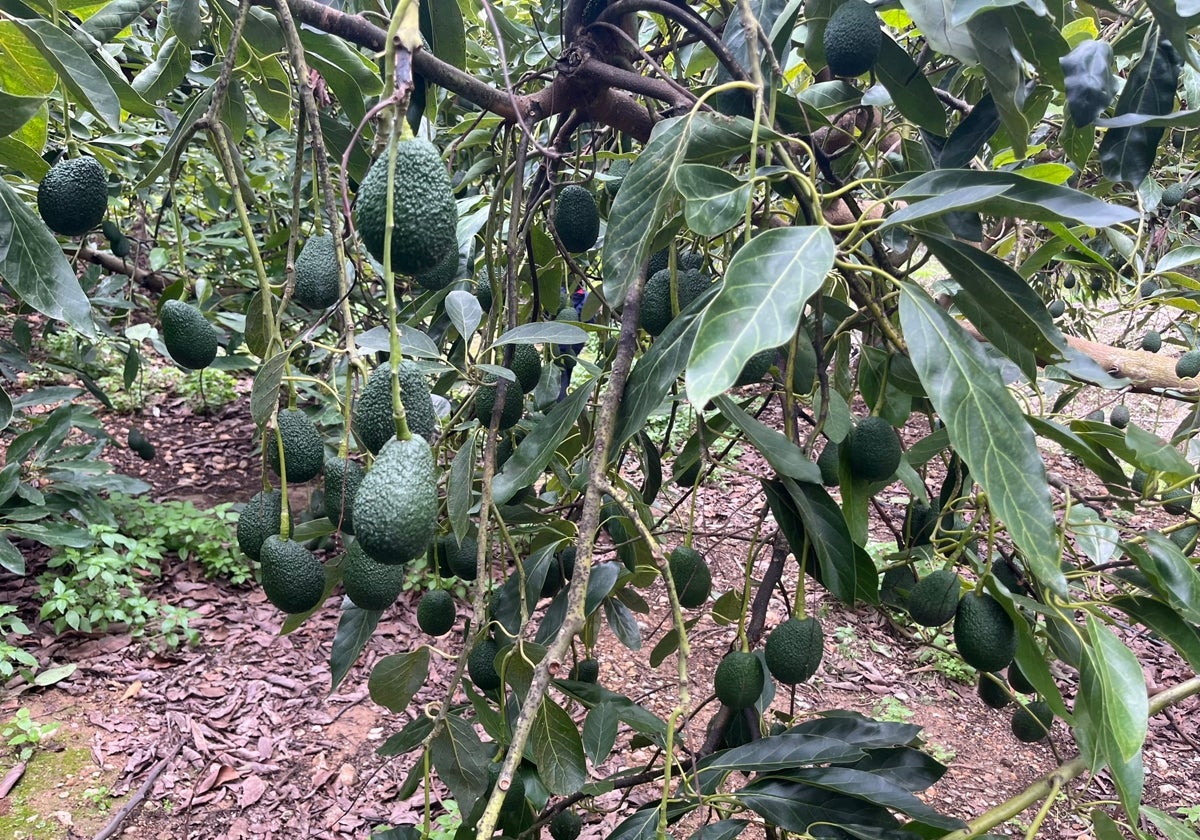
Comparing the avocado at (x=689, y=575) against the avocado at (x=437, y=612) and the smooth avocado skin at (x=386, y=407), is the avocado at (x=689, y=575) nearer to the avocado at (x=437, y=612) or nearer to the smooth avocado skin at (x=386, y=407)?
the avocado at (x=437, y=612)

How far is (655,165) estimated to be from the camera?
91 centimetres

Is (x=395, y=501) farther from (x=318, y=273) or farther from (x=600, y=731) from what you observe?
(x=600, y=731)

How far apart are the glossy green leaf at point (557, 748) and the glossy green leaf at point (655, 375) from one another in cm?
38

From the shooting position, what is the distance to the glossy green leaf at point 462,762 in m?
1.10

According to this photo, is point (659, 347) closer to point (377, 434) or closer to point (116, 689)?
point (377, 434)

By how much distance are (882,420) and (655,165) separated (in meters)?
0.51

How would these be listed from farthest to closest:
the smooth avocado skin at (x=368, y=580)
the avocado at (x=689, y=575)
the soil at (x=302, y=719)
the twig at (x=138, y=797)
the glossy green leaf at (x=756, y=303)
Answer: the soil at (x=302, y=719), the twig at (x=138, y=797), the avocado at (x=689, y=575), the smooth avocado skin at (x=368, y=580), the glossy green leaf at (x=756, y=303)

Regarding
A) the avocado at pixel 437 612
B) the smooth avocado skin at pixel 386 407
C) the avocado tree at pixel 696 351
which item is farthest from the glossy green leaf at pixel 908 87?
the avocado at pixel 437 612

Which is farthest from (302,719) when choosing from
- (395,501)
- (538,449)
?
(395,501)

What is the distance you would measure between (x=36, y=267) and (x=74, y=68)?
0.27m

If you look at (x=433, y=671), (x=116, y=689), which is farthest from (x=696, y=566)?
(x=116, y=689)

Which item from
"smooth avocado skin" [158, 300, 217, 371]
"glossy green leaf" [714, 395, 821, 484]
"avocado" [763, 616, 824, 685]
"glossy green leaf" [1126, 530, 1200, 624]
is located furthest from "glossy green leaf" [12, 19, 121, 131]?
"glossy green leaf" [1126, 530, 1200, 624]

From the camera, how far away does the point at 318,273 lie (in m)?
1.04

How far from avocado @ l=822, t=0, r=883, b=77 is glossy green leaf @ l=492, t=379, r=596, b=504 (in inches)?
21.8
